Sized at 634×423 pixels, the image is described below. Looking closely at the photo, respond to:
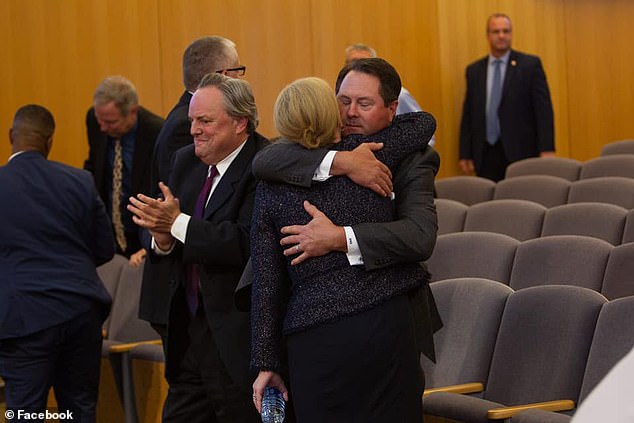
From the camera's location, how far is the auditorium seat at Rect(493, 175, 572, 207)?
20.3ft

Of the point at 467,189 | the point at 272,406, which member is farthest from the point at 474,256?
the point at 467,189

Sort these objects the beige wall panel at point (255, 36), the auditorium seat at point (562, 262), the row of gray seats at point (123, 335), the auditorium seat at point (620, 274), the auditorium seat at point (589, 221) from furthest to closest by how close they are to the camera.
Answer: the beige wall panel at point (255, 36)
the auditorium seat at point (589, 221)
the row of gray seats at point (123, 335)
the auditorium seat at point (562, 262)
the auditorium seat at point (620, 274)

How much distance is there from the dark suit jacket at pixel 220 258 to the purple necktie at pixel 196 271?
0.09 feet

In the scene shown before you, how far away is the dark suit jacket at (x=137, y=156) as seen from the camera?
17.8ft

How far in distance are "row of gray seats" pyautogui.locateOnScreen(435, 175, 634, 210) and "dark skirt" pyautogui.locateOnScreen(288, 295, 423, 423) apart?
11.8 feet

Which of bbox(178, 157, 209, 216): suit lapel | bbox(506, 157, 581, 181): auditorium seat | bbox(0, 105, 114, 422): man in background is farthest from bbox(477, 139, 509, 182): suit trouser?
bbox(178, 157, 209, 216): suit lapel

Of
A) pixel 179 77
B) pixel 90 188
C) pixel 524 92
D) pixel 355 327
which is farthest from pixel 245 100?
pixel 524 92

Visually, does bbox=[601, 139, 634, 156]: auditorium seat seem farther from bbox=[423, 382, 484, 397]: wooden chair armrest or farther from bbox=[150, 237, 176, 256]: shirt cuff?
bbox=[150, 237, 176, 256]: shirt cuff

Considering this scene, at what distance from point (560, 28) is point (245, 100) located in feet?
27.1

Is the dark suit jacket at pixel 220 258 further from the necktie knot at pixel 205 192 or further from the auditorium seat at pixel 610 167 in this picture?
the auditorium seat at pixel 610 167

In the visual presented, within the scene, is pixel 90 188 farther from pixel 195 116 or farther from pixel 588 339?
pixel 588 339

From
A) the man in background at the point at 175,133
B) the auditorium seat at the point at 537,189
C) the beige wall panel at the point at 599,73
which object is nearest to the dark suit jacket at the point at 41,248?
the man in background at the point at 175,133

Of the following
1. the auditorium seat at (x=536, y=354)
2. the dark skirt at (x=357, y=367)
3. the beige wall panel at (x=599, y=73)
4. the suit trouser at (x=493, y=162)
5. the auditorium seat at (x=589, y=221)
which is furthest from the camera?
A: the beige wall panel at (x=599, y=73)

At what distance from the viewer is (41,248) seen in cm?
384
